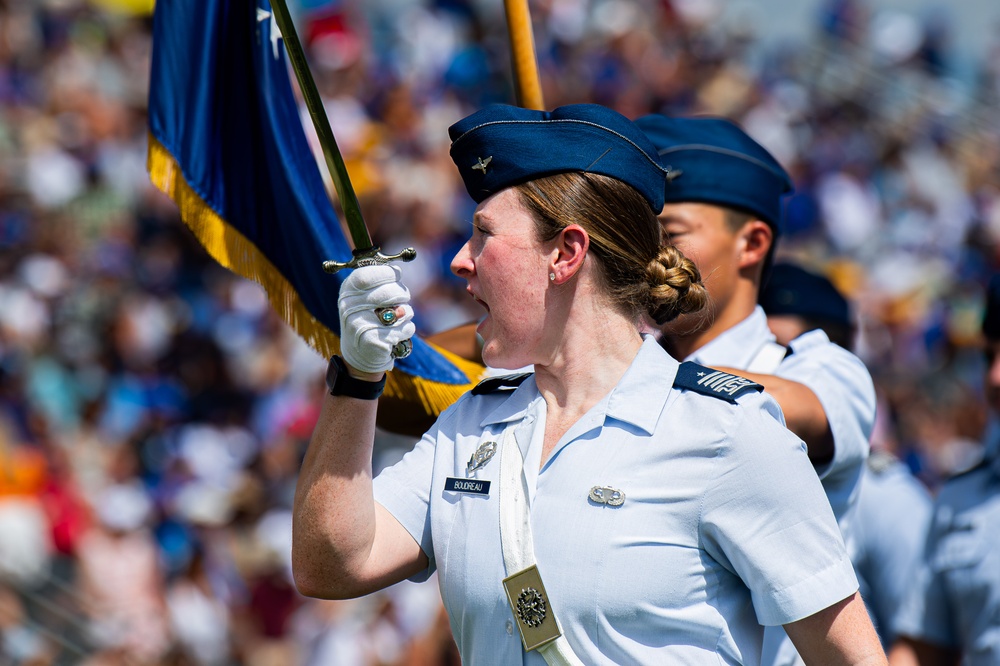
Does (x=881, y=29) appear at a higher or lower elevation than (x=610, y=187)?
lower

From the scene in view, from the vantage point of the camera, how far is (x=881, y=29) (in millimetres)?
18281

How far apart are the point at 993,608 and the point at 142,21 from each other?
12.9 m

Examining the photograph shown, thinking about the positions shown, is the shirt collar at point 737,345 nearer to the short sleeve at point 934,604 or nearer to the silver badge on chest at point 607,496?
the short sleeve at point 934,604

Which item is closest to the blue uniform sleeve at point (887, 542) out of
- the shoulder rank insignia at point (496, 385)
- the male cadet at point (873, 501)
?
the male cadet at point (873, 501)

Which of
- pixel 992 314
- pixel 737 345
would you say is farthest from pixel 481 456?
pixel 992 314

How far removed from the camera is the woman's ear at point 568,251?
225cm

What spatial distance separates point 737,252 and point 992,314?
3.65 ft

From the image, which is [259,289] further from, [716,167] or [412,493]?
[412,493]

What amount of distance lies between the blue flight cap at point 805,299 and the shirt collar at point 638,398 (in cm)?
176

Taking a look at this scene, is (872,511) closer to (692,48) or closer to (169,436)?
(169,436)

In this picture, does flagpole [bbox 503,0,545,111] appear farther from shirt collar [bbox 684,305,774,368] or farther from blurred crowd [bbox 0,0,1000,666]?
blurred crowd [bbox 0,0,1000,666]

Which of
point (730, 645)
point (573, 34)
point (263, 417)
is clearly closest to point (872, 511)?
point (730, 645)

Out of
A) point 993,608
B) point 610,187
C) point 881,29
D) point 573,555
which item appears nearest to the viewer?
point 573,555

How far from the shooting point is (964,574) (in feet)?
12.2
